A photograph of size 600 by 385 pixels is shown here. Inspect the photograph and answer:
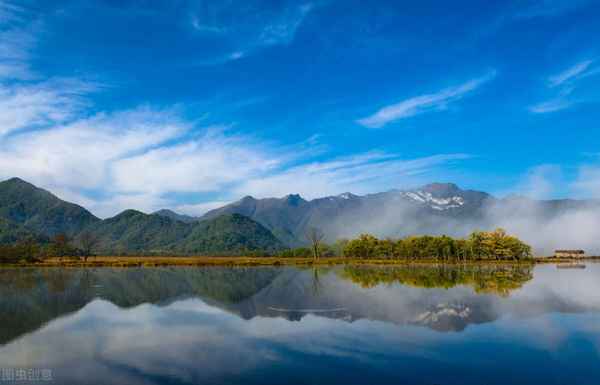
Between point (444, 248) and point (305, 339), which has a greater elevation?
point (444, 248)

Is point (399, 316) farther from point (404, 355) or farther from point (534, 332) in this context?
point (404, 355)

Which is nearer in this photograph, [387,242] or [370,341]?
[370,341]

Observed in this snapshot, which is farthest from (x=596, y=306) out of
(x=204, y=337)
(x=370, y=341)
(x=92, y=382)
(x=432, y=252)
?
(x=432, y=252)

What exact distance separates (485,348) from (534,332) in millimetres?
7260

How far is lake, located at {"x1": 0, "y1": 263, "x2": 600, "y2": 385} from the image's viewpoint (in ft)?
75.7

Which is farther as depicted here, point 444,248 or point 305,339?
point 444,248

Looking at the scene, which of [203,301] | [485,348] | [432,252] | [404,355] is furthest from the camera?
[432,252]

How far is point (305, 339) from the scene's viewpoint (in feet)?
104

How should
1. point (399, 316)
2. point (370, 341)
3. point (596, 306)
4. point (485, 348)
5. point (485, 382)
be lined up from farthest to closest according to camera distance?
point (596, 306) < point (399, 316) < point (370, 341) < point (485, 348) < point (485, 382)

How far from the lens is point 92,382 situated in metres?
21.7

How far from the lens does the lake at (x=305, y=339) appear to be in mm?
23078

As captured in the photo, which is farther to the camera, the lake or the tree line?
the tree line

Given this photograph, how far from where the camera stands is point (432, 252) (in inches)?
7421

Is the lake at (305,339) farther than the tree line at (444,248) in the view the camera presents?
No
